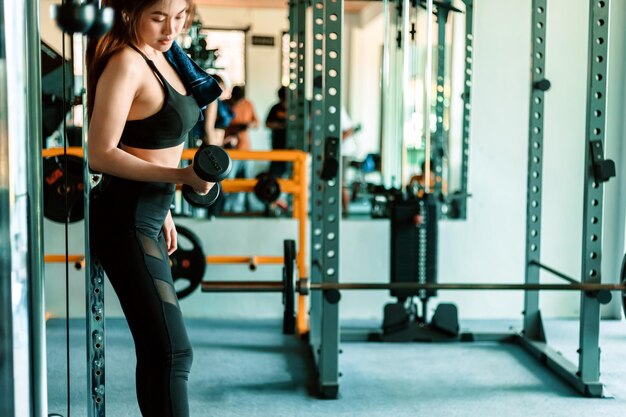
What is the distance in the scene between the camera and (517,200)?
186 inches

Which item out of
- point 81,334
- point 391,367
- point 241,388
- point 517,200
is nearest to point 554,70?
point 517,200

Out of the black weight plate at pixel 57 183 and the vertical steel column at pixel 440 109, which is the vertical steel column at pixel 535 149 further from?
the black weight plate at pixel 57 183

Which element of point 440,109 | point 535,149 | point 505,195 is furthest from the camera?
point 440,109

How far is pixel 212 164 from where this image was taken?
5.59 feet

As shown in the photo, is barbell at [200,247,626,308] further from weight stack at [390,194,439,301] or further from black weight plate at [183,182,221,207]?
weight stack at [390,194,439,301]

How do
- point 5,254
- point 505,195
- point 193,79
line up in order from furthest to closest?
point 505,195, point 193,79, point 5,254

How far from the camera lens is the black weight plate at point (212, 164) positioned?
1697mm

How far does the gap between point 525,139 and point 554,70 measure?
45 cm

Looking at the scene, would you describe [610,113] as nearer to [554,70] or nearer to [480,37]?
[554,70]

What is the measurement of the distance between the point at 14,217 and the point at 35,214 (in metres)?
0.08

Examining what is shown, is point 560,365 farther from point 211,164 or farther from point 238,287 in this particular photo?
point 211,164

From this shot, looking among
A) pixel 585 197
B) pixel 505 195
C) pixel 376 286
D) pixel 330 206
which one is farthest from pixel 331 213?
pixel 505 195

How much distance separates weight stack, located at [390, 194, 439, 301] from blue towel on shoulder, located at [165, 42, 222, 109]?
7.40ft

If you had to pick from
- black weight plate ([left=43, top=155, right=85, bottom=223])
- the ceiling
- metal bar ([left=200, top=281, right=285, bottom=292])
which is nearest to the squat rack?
metal bar ([left=200, top=281, right=285, bottom=292])
